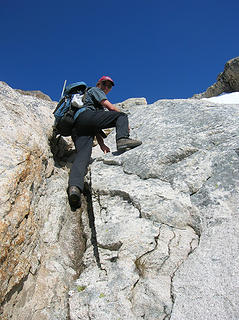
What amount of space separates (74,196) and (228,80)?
4068 cm

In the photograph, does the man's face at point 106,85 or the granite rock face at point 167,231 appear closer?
the granite rock face at point 167,231

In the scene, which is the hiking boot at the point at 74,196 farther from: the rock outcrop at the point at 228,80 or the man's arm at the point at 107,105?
the rock outcrop at the point at 228,80

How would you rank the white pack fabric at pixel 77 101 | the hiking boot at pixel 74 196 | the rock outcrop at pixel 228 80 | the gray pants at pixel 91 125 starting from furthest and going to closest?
the rock outcrop at pixel 228 80
the white pack fabric at pixel 77 101
the gray pants at pixel 91 125
the hiking boot at pixel 74 196

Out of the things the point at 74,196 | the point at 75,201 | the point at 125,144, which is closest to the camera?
the point at 74,196

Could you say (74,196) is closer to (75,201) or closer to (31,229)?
(75,201)

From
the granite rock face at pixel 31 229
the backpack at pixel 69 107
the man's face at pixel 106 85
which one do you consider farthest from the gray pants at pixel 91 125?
the man's face at pixel 106 85

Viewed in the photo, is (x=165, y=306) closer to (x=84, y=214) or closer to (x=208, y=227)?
(x=208, y=227)

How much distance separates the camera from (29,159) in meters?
5.51

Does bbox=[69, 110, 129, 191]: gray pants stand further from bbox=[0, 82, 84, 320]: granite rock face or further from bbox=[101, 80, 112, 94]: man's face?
bbox=[101, 80, 112, 94]: man's face

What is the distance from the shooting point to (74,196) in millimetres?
6414

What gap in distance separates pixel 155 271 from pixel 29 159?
3.54 metres

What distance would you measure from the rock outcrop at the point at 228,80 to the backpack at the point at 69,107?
1463 inches

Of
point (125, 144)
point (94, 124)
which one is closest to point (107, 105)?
point (94, 124)

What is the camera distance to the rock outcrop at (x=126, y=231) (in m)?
3.84
